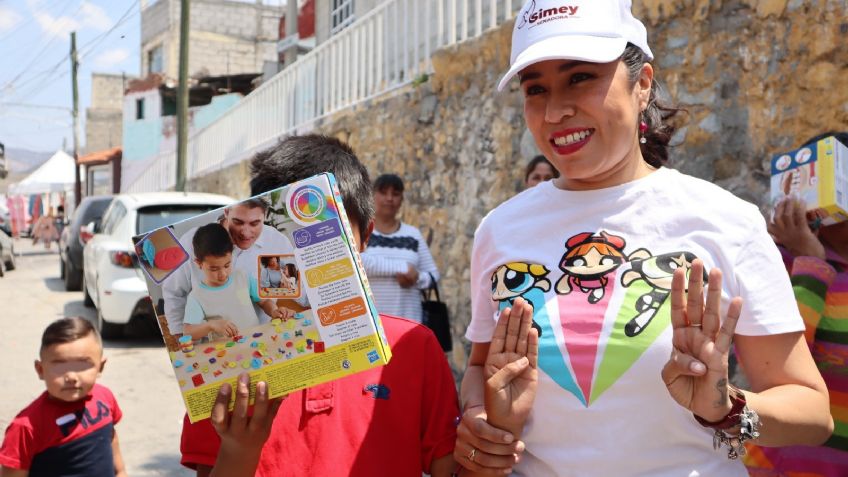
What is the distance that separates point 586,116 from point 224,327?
808 millimetres

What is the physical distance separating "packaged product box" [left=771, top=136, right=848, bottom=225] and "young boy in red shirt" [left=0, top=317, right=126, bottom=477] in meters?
2.57

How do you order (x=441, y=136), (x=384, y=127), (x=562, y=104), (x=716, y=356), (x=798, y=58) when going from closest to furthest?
(x=716, y=356) → (x=562, y=104) → (x=798, y=58) → (x=441, y=136) → (x=384, y=127)

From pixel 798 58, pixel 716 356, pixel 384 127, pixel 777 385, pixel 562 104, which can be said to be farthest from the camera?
pixel 384 127

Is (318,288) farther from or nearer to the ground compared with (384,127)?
nearer to the ground

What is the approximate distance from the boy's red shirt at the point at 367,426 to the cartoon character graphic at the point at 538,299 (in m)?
0.26

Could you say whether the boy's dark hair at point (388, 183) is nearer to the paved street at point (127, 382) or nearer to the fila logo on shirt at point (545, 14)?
the paved street at point (127, 382)

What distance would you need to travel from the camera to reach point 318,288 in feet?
4.50

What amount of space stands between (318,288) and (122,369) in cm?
628

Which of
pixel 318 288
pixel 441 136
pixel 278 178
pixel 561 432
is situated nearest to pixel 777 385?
pixel 561 432

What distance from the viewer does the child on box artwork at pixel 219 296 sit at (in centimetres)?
140

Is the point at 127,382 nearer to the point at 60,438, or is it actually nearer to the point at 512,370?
the point at 60,438

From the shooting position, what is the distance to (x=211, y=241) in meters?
1.41

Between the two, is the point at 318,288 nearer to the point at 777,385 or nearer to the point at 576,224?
the point at 576,224

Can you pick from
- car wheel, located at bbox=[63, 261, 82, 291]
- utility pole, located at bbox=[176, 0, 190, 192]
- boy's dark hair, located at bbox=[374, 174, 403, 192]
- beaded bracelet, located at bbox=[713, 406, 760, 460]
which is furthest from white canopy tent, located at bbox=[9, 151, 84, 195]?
beaded bracelet, located at bbox=[713, 406, 760, 460]
